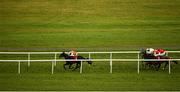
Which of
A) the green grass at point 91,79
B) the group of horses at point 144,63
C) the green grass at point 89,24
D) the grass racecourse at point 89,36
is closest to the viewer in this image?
the green grass at point 91,79

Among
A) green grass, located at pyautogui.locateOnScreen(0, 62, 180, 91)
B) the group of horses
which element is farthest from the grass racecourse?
the group of horses

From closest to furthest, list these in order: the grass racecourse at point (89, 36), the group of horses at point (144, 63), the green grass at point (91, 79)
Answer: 1. the green grass at point (91, 79)
2. the grass racecourse at point (89, 36)
3. the group of horses at point (144, 63)

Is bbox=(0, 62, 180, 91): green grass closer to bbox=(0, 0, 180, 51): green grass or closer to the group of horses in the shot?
the group of horses

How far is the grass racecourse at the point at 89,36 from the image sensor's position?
14.6m

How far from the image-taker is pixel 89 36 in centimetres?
2553

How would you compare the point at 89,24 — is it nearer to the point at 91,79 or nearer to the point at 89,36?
the point at 89,36

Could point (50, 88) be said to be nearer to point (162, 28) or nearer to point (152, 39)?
point (152, 39)

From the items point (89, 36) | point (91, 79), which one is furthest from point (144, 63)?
point (89, 36)

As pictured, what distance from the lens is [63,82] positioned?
14672 mm

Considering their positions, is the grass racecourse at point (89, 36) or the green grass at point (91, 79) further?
the grass racecourse at point (89, 36)

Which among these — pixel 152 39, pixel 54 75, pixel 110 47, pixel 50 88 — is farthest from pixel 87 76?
pixel 152 39

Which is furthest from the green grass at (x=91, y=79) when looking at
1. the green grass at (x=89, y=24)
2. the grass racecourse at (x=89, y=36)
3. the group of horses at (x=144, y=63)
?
the green grass at (x=89, y=24)

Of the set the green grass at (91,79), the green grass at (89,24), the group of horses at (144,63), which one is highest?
the green grass at (89,24)

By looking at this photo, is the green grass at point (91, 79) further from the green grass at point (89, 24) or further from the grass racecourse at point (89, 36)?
the green grass at point (89, 24)
